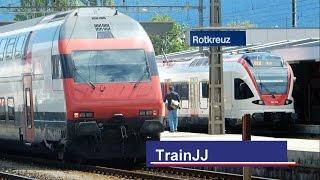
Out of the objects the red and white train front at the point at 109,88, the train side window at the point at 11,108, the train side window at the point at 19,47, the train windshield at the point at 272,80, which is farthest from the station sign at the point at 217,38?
the train windshield at the point at 272,80

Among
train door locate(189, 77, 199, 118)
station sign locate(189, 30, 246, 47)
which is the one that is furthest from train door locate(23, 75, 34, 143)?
train door locate(189, 77, 199, 118)

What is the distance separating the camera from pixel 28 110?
17.3 meters

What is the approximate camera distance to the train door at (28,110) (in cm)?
1717

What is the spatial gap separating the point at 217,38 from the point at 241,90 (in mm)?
5755

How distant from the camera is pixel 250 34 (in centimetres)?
5809

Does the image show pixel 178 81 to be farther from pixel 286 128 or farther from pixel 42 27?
pixel 42 27

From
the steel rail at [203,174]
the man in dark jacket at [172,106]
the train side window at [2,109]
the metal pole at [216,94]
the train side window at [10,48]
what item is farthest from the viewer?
the man in dark jacket at [172,106]

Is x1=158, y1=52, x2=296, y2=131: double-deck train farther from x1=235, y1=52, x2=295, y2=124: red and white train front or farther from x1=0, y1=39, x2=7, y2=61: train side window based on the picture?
x1=0, y1=39, x2=7, y2=61: train side window

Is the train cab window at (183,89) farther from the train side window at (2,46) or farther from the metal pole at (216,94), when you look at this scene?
the train side window at (2,46)

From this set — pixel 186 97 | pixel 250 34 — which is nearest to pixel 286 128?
pixel 186 97

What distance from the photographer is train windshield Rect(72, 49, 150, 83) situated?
1544 cm

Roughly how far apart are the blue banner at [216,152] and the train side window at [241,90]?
65.9ft

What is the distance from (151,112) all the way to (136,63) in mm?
1040

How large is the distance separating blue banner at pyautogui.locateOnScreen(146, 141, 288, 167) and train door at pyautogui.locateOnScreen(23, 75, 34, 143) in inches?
469
